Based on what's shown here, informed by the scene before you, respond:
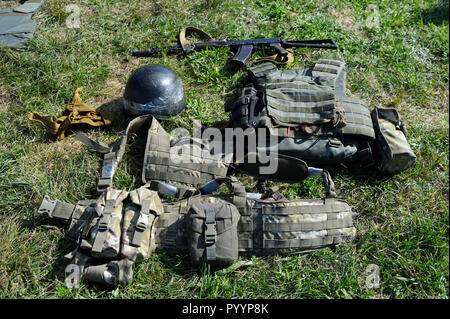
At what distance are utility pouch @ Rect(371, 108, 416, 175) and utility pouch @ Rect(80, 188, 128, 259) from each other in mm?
3261

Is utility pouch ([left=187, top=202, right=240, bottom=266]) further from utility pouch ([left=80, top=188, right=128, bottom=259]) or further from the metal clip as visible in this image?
utility pouch ([left=80, top=188, right=128, bottom=259])

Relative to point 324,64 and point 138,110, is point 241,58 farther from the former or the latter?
point 138,110

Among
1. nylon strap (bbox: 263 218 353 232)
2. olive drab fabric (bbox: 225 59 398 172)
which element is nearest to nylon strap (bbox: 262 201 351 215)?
Answer: nylon strap (bbox: 263 218 353 232)

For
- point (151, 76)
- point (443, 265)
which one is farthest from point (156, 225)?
point (443, 265)

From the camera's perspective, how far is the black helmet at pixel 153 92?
4.82m

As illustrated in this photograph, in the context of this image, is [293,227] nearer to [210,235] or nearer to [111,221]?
[210,235]

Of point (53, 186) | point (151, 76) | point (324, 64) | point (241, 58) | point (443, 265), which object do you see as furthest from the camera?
point (241, 58)

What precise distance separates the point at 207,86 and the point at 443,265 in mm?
3969

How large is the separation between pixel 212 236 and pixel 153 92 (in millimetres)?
2182

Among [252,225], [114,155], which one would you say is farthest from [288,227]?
[114,155]

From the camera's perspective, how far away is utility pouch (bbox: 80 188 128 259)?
357 centimetres

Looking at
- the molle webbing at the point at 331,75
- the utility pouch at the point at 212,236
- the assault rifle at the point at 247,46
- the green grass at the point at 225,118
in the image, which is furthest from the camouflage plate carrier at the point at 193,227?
the assault rifle at the point at 247,46

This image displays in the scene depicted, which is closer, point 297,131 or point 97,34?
point 297,131

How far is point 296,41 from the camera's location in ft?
20.8
